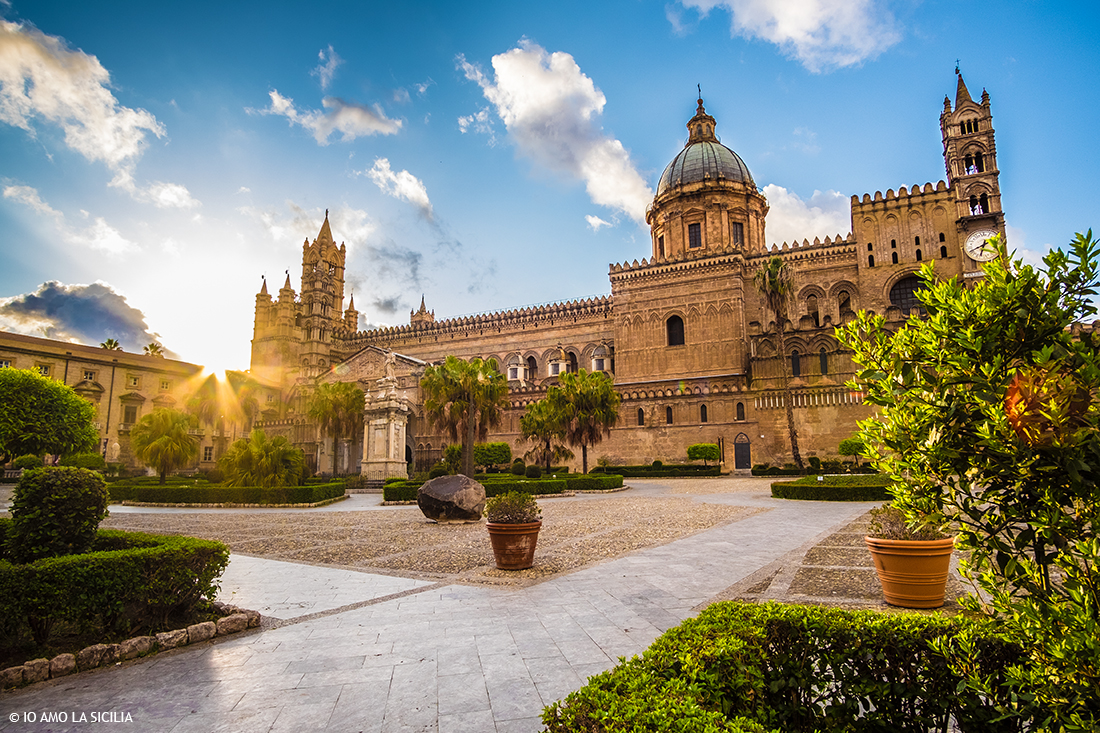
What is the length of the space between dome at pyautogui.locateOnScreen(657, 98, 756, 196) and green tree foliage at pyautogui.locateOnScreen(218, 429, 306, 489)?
1381 inches

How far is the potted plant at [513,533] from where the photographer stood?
8039 millimetres

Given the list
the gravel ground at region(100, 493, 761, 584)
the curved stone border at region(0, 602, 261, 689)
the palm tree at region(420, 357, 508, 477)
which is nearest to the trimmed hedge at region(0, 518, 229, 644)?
the curved stone border at region(0, 602, 261, 689)

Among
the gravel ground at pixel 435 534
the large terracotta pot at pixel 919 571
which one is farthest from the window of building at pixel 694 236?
the large terracotta pot at pixel 919 571

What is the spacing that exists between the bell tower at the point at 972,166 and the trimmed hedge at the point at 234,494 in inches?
1523

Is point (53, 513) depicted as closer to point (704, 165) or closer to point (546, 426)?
point (546, 426)

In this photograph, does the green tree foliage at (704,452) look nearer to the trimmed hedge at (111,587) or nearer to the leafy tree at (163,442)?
the leafy tree at (163,442)

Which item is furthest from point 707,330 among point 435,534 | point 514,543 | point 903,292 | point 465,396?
point 514,543

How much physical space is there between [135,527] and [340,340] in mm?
44461

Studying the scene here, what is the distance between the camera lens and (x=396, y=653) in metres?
4.67

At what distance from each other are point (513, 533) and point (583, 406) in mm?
20691

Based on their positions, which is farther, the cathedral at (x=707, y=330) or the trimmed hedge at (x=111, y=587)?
the cathedral at (x=707, y=330)

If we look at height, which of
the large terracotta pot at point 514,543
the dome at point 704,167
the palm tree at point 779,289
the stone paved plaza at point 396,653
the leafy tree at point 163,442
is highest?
the dome at point 704,167

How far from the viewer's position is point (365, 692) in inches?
155

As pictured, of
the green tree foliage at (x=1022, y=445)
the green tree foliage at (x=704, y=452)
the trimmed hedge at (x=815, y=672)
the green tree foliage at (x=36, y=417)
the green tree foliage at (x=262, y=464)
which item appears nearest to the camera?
the green tree foliage at (x=1022, y=445)
